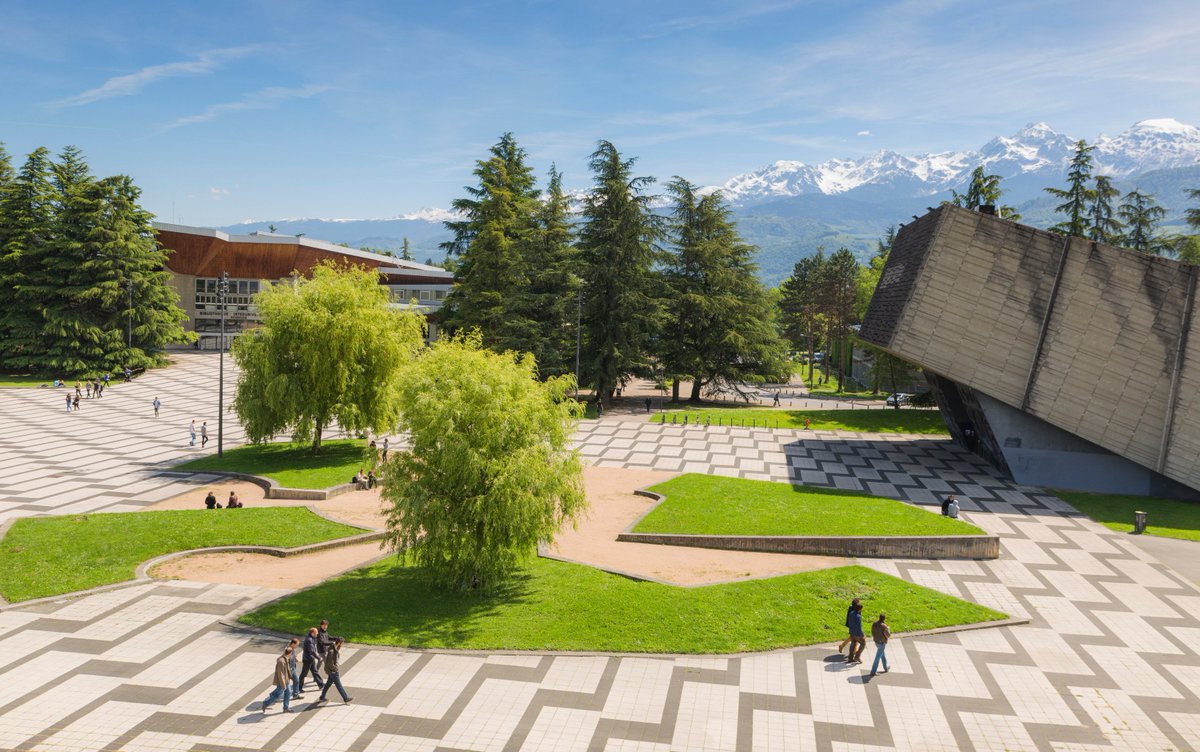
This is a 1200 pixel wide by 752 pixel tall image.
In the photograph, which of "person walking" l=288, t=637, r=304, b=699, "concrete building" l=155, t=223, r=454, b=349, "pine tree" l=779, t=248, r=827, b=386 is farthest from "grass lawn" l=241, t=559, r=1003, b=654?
"pine tree" l=779, t=248, r=827, b=386

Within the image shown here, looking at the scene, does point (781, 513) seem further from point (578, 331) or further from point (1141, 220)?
point (1141, 220)

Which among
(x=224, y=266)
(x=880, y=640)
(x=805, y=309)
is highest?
(x=224, y=266)

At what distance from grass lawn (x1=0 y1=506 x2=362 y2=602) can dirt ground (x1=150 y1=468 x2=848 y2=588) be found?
877 millimetres

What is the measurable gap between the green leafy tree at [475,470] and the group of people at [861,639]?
7745 millimetres

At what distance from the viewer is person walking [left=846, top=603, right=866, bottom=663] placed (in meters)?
16.7

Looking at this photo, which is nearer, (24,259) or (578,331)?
(578,331)

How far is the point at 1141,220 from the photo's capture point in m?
59.8

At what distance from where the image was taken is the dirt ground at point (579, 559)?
71.7 ft

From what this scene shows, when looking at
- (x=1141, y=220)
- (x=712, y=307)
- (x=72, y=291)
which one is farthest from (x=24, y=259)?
(x=1141, y=220)

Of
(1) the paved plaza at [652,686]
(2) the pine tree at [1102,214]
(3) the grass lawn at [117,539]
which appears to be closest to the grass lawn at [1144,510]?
(1) the paved plaza at [652,686]

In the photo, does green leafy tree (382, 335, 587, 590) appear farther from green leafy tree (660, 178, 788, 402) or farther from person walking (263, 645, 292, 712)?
green leafy tree (660, 178, 788, 402)

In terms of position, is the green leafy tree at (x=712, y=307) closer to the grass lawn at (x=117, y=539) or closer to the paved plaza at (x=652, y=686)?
the paved plaza at (x=652, y=686)

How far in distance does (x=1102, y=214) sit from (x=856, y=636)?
181 ft

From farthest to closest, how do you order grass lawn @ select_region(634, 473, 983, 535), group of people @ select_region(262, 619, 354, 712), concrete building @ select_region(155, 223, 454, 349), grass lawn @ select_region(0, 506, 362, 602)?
concrete building @ select_region(155, 223, 454, 349)
grass lawn @ select_region(634, 473, 983, 535)
grass lawn @ select_region(0, 506, 362, 602)
group of people @ select_region(262, 619, 354, 712)
